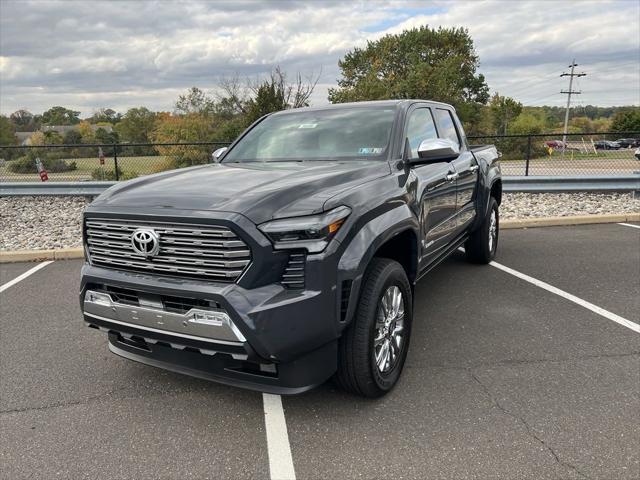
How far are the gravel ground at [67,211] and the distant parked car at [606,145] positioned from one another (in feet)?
42.2

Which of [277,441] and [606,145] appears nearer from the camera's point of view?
[277,441]

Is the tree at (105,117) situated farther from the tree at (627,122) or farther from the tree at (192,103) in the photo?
the tree at (627,122)

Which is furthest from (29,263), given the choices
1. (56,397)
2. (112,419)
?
(112,419)

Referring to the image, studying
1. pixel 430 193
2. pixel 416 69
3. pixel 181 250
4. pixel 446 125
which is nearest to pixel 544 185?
pixel 446 125

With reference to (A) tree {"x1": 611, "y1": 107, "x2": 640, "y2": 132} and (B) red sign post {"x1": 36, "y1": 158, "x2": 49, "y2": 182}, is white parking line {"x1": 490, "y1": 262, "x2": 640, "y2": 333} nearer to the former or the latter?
(B) red sign post {"x1": 36, "y1": 158, "x2": 49, "y2": 182}

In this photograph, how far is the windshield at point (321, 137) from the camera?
12.7ft

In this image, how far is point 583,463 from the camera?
2.55 m

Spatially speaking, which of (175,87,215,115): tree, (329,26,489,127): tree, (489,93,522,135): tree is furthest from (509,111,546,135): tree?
(175,87,215,115): tree

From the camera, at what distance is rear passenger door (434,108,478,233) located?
4.86m

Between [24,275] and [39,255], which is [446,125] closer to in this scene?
[24,275]

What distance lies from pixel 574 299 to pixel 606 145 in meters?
20.7

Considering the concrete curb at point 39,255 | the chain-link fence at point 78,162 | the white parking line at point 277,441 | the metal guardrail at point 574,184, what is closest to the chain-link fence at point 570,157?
the metal guardrail at point 574,184

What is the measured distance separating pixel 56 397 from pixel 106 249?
1158 mm

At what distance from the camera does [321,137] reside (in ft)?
13.5
